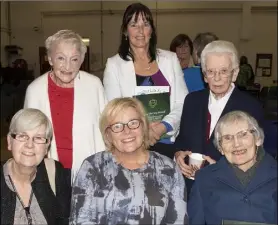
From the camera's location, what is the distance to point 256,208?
72.1 inches

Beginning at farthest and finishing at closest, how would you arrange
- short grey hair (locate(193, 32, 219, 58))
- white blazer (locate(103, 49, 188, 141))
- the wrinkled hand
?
short grey hair (locate(193, 32, 219, 58))
white blazer (locate(103, 49, 188, 141))
the wrinkled hand

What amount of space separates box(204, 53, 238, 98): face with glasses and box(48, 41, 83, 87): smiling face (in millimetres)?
755

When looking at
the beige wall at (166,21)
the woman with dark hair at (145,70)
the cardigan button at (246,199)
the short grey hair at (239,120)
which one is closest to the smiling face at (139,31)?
the woman with dark hair at (145,70)

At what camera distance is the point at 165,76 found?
2.53m

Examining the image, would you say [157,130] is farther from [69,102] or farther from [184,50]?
[184,50]

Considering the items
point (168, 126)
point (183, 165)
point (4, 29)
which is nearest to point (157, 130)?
point (168, 126)

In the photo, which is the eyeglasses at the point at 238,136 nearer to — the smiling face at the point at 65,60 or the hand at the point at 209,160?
the hand at the point at 209,160

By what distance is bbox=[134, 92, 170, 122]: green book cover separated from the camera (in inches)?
94.3

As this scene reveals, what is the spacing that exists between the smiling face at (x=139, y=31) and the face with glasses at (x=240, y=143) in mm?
865

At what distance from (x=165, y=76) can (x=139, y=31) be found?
13.1 inches

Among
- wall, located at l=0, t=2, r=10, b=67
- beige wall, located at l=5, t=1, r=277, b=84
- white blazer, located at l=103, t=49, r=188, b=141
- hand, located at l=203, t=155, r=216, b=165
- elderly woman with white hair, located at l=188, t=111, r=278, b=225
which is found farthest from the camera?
wall, located at l=0, t=2, r=10, b=67

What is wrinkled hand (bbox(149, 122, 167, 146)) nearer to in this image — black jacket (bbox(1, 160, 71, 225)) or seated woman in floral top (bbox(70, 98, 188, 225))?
seated woman in floral top (bbox(70, 98, 188, 225))

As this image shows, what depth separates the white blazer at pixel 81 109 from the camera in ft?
7.51

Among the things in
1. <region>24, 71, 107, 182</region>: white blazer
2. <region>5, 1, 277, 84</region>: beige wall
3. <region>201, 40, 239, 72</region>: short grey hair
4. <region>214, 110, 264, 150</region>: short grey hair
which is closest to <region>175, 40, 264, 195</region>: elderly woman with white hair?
<region>201, 40, 239, 72</region>: short grey hair
